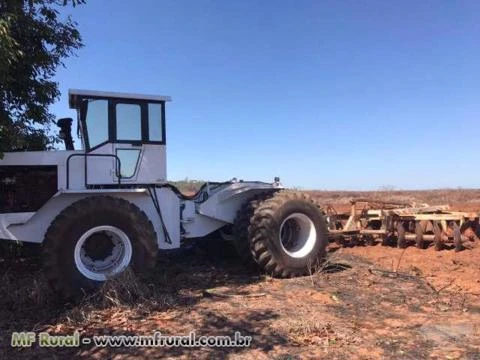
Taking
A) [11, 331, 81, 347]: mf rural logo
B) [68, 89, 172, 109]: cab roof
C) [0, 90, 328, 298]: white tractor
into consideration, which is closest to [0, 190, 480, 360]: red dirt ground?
[11, 331, 81, 347]: mf rural logo

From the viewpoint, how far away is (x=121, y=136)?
900 centimetres

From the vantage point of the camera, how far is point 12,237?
26.2ft

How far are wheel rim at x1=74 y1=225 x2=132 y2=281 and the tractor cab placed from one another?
3.26ft

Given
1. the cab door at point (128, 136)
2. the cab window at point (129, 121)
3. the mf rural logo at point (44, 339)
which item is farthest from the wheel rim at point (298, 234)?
the mf rural logo at point (44, 339)

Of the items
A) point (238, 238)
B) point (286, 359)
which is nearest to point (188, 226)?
point (238, 238)

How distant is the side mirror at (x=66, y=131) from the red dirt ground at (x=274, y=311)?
208cm

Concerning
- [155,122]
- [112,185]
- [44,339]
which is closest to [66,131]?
[112,185]

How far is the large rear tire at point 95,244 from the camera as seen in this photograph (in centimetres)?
755

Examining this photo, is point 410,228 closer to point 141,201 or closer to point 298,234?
point 298,234

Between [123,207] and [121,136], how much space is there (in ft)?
4.62

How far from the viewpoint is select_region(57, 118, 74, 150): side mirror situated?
9.44 metres

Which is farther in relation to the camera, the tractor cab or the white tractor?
the tractor cab

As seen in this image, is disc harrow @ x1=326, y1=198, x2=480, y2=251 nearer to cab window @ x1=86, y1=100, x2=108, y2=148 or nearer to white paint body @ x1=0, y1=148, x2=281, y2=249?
white paint body @ x1=0, y1=148, x2=281, y2=249

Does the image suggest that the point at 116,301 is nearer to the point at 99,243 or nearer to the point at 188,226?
the point at 99,243
